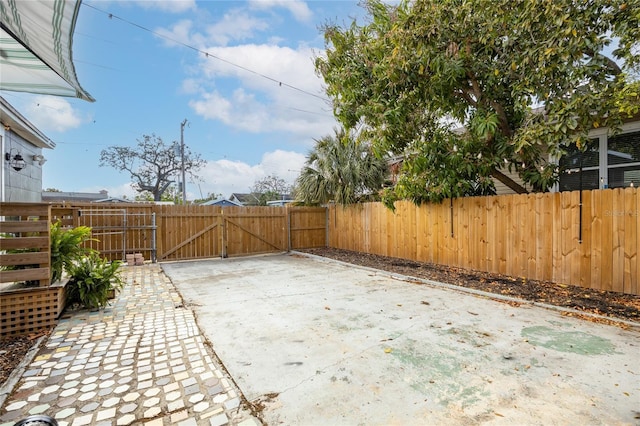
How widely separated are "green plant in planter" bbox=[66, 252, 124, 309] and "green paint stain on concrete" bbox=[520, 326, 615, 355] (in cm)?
497

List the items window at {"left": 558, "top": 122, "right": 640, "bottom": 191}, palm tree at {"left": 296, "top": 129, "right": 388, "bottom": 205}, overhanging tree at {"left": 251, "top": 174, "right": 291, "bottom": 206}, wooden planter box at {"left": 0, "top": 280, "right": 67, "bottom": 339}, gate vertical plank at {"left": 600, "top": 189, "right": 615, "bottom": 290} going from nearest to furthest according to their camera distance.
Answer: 1. wooden planter box at {"left": 0, "top": 280, "right": 67, "bottom": 339}
2. gate vertical plank at {"left": 600, "top": 189, "right": 615, "bottom": 290}
3. window at {"left": 558, "top": 122, "right": 640, "bottom": 191}
4. palm tree at {"left": 296, "top": 129, "right": 388, "bottom": 205}
5. overhanging tree at {"left": 251, "top": 174, "right": 291, "bottom": 206}

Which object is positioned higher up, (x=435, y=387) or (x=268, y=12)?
(x=268, y=12)

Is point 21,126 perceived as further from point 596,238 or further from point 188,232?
point 596,238

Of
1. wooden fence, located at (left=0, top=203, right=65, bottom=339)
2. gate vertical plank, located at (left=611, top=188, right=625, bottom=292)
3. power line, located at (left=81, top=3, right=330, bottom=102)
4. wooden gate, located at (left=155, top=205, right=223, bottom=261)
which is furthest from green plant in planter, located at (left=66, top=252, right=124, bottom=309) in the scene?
gate vertical plank, located at (left=611, top=188, right=625, bottom=292)

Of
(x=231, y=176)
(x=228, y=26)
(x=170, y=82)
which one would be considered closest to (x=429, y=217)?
(x=228, y=26)

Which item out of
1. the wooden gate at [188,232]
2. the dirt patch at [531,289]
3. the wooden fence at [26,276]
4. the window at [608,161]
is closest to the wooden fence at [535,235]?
the dirt patch at [531,289]

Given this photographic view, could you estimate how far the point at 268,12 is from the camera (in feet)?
27.0

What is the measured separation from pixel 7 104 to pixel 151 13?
11.5 feet

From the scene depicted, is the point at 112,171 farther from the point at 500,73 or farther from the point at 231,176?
the point at 500,73

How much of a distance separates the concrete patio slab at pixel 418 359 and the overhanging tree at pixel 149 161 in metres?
21.3

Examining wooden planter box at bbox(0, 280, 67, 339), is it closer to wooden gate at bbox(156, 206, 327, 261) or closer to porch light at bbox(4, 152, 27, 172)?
porch light at bbox(4, 152, 27, 172)

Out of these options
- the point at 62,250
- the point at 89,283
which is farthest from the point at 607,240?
the point at 62,250

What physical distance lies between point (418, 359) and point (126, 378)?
2329mm

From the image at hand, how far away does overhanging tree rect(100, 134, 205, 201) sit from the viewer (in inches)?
882
